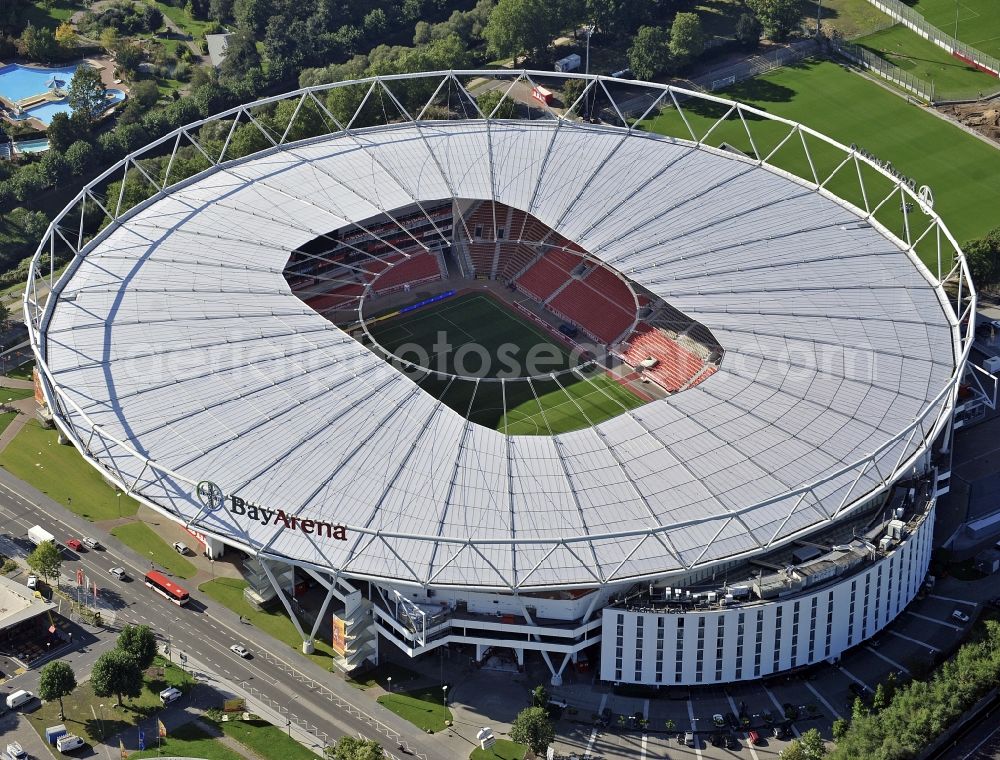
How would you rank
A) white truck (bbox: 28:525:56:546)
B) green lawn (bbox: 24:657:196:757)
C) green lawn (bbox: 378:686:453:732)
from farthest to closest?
white truck (bbox: 28:525:56:546) < green lawn (bbox: 378:686:453:732) < green lawn (bbox: 24:657:196:757)

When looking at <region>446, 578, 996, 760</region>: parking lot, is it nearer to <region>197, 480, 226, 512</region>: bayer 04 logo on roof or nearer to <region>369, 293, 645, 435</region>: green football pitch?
<region>197, 480, 226, 512</region>: bayer 04 logo on roof

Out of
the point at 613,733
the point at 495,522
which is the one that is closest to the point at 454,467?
the point at 495,522

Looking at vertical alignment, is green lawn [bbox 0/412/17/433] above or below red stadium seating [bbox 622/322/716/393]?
below

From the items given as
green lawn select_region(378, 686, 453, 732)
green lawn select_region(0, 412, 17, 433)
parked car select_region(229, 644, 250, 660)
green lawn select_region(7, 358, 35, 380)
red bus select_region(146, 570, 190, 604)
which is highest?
green lawn select_region(7, 358, 35, 380)

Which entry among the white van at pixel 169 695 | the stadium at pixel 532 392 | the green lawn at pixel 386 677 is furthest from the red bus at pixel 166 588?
the green lawn at pixel 386 677

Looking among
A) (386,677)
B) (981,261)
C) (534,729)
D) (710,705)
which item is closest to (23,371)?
(386,677)

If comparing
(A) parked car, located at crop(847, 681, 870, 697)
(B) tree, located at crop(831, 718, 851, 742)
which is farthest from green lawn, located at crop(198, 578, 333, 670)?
(A) parked car, located at crop(847, 681, 870, 697)

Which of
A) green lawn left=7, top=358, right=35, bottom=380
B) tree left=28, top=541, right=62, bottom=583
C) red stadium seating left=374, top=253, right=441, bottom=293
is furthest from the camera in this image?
red stadium seating left=374, top=253, right=441, bottom=293
